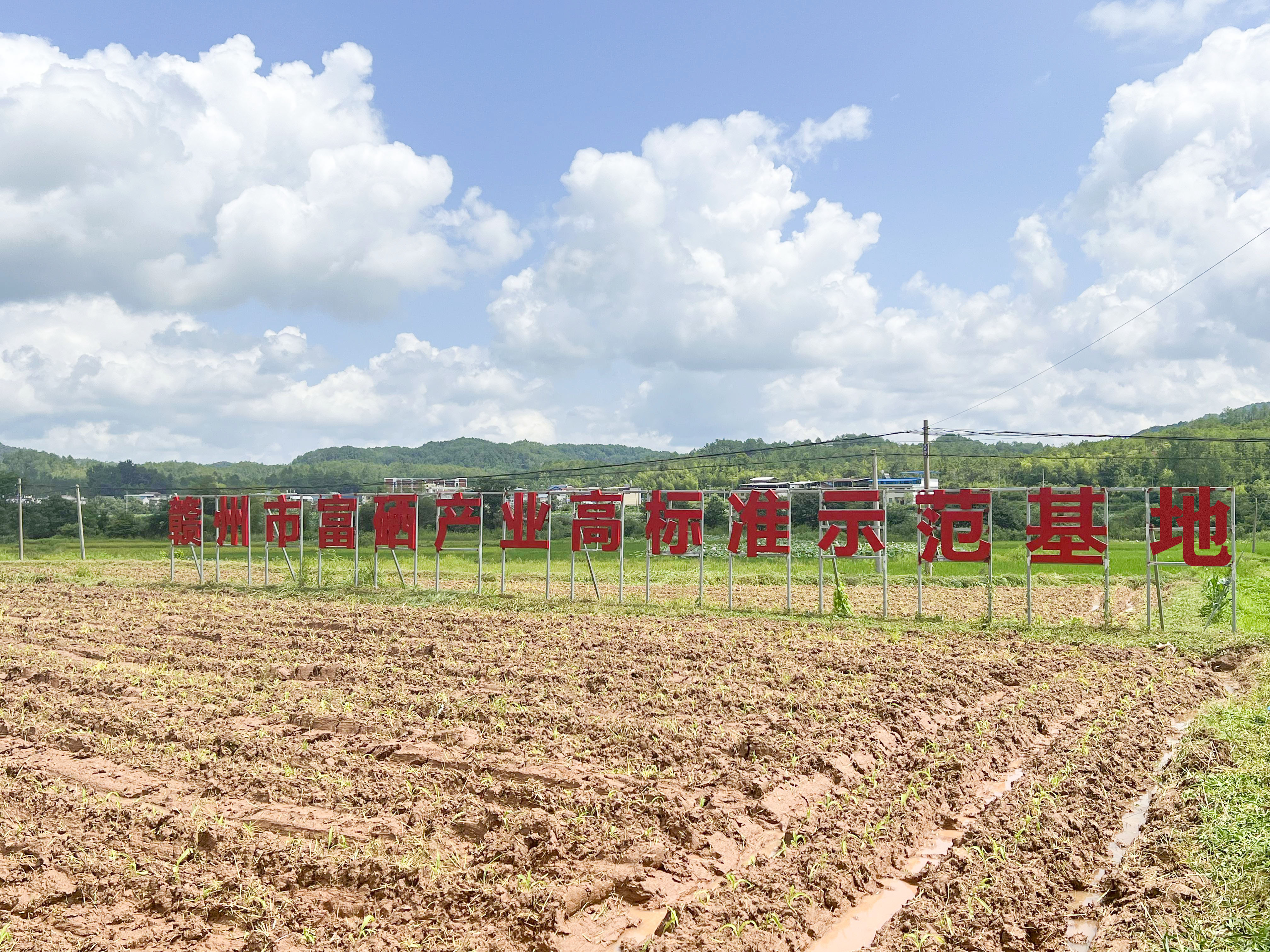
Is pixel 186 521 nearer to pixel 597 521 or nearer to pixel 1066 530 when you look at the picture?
pixel 597 521

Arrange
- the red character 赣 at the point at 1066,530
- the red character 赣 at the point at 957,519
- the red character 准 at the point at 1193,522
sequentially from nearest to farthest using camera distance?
the red character 准 at the point at 1193,522, the red character 赣 at the point at 1066,530, the red character 赣 at the point at 957,519

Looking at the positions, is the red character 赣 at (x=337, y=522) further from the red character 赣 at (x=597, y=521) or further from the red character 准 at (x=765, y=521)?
the red character 准 at (x=765, y=521)

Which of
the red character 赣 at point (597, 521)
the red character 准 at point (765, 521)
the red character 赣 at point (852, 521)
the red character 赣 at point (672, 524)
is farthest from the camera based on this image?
the red character 赣 at point (597, 521)

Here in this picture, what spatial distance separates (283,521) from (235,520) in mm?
2467

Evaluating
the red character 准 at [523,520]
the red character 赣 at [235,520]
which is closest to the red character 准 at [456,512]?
the red character 准 at [523,520]

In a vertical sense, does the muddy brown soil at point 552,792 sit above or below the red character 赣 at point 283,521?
below

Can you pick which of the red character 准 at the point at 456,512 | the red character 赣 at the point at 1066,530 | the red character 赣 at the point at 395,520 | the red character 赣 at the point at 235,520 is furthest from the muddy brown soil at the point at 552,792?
the red character 赣 at the point at 235,520

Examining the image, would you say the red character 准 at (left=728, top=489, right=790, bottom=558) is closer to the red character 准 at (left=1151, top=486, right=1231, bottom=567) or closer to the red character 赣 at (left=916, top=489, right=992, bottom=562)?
the red character 赣 at (left=916, top=489, right=992, bottom=562)

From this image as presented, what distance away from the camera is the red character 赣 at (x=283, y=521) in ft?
76.7

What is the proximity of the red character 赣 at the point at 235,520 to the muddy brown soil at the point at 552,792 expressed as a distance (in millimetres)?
12253

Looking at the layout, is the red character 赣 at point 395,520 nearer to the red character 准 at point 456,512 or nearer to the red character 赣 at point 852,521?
the red character 准 at point 456,512

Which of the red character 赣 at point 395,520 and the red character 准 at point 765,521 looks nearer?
the red character 准 at point 765,521

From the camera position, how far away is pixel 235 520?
24891 millimetres

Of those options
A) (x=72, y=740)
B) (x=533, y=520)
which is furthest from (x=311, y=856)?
(x=533, y=520)
